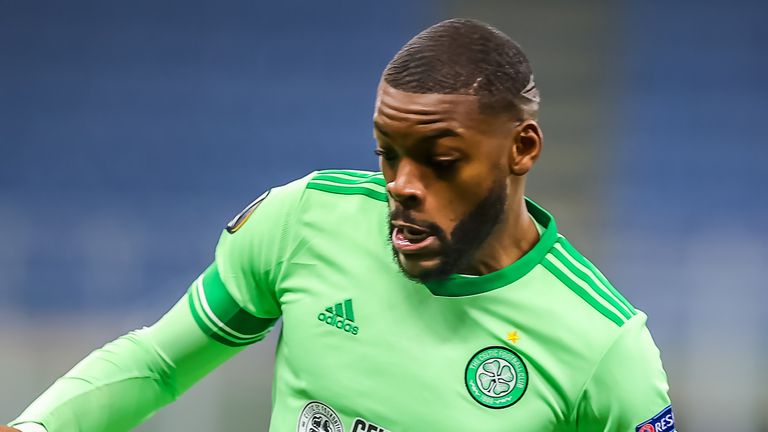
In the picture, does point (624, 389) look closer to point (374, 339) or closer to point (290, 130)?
point (374, 339)

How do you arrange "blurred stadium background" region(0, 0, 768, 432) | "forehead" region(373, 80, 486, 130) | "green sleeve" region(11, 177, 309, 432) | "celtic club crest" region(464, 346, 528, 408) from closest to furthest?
"forehead" region(373, 80, 486, 130) → "celtic club crest" region(464, 346, 528, 408) → "green sleeve" region(11, 177, 309, 432) → "blurred stadium background" region(0, 0, 768, 432)

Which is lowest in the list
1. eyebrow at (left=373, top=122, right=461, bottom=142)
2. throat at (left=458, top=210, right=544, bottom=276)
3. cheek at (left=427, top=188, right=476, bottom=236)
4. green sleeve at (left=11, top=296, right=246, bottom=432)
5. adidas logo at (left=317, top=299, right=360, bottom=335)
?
green sleeve at (left=11, top=296, right=246, bottom=432)

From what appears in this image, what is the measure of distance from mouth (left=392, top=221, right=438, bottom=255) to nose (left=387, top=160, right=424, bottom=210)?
0.12 feet

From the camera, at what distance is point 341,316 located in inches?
65.0

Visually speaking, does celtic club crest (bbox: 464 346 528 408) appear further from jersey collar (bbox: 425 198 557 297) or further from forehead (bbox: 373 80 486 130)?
forehead (bbox: 373 80 486 130)

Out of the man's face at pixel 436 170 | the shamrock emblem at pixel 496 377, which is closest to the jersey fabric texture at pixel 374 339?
the shamrock emblem at pixel 496 377

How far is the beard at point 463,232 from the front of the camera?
4.96ft

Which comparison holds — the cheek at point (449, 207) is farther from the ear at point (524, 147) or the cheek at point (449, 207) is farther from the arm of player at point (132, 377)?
the arm of player at point (132, 377)

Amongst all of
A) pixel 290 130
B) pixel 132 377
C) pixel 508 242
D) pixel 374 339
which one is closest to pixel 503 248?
pixel 508 242

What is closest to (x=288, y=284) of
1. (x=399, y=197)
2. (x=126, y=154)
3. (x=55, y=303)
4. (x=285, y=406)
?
(x=285, y=406)

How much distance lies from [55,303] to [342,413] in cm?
543

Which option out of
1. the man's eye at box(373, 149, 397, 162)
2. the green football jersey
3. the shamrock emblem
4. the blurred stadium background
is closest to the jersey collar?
the green football jersey

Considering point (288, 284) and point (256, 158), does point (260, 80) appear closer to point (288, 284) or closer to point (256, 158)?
point (256, 158)

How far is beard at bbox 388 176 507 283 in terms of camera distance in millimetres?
1513
